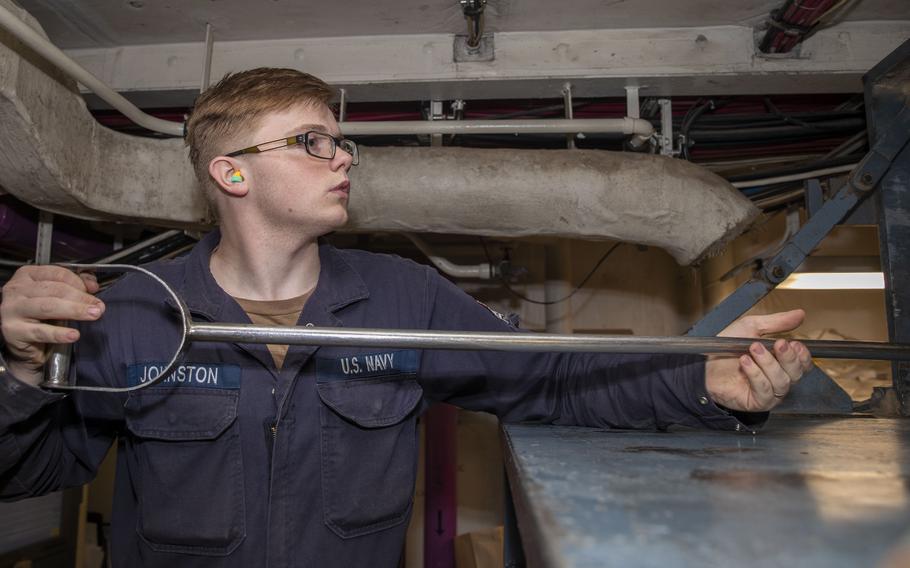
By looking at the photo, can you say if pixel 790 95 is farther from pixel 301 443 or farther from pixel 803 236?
pixel 301 443

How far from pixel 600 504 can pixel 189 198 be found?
1.54m

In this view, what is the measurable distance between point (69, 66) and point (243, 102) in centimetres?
40

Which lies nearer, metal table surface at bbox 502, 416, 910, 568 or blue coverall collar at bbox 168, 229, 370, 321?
metal table surface at bbox 502, 416, 910, 568

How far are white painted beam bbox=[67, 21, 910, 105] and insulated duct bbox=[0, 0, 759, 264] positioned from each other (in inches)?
8.2

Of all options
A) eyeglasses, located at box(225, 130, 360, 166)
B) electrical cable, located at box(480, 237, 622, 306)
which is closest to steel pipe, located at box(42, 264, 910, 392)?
eyeglasses, located at box(225, 130, 360, 166)

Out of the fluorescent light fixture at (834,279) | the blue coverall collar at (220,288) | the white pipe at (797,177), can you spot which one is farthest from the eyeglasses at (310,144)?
the fluorescent light fixture at (834,279)

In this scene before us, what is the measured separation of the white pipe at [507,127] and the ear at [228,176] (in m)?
0.38

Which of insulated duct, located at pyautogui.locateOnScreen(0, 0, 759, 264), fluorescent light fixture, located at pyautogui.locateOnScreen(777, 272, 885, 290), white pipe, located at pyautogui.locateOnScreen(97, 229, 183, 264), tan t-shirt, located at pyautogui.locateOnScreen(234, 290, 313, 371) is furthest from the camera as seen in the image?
fluorescent light fixture, located at pyautogui.locateOnScreen(777, 272, 885, 290)

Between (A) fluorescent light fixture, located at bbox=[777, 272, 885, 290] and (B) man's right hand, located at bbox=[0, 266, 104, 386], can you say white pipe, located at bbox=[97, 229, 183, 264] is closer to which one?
(B) man's right hand, located at bbox=[0, 266, 104, 386]

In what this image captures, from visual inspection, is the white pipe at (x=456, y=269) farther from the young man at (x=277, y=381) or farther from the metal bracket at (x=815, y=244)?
the metal bracket at (x=815, y=244)

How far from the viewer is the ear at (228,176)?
4.33 ft

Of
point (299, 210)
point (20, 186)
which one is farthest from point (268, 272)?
point (20, 186)

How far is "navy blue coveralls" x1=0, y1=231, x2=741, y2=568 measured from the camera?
1.11 meters

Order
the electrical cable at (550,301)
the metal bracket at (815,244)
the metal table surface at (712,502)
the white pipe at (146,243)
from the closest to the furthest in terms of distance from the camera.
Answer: the metal table surface at (712,502), the metal bracket at (815,244), the white pipe at (146,243), the electrical cable at (550,301)
